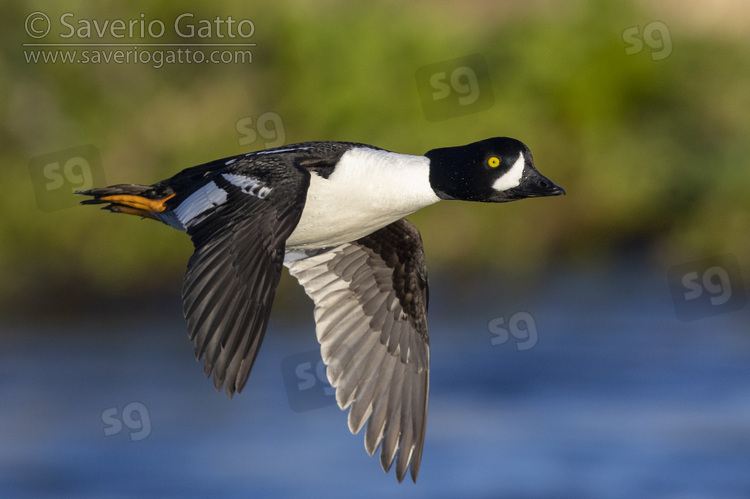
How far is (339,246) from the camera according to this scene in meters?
7.70

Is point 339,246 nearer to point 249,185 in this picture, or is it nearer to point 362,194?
point 362,194

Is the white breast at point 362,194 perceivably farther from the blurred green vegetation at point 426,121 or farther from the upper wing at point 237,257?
the blurred green vegetation at point 426,121

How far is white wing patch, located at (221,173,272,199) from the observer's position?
6.11 meters

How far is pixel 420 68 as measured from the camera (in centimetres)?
1426

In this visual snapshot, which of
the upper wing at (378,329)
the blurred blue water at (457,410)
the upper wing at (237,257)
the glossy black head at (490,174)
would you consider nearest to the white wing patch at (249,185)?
the upper wing at (237,257)

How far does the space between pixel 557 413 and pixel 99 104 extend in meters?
5.85

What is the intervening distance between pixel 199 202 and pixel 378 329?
1.72m

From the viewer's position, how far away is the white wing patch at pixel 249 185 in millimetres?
6105

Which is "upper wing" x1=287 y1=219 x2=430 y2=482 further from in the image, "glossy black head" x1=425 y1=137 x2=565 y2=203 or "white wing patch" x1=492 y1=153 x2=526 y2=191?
"white wing patch" x1=492 y1=153 x2=526 y2=191

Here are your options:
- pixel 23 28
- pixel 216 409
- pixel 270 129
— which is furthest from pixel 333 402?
pixel 23 28

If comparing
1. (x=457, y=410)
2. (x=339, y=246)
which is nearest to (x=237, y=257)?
(x=339, y=246)

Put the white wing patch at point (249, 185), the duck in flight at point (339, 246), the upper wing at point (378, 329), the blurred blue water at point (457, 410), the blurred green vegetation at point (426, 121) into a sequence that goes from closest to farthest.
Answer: the duck in flight at point (339, 246) < the white wing patch at point (249, 185) < the upper wing at point (378, 329) < the blurred blue water at point (457, 410) < the blurred green vegetation at point (426, 121)

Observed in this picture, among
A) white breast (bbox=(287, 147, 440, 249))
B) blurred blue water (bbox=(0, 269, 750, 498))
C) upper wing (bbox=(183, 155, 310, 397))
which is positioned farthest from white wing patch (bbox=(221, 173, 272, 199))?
blurred blue water (bbox=(0, 269, 750, 498))

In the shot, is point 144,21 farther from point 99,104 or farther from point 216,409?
point 216,409
